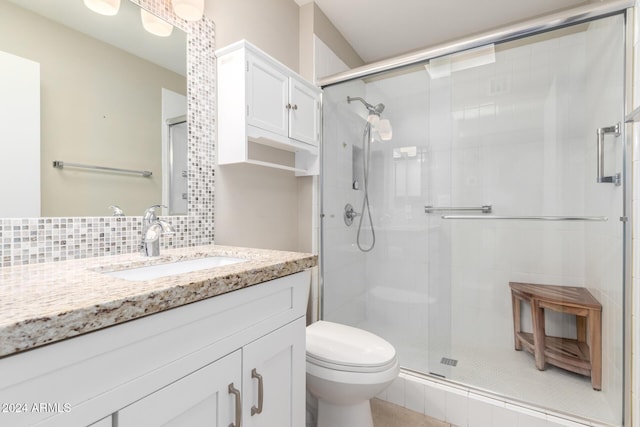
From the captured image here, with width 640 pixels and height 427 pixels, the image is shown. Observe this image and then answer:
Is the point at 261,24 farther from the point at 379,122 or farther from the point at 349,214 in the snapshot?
the point at 349,214

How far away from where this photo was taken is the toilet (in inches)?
48.1

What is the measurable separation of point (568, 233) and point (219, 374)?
2.23m

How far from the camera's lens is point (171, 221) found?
1.27 meters

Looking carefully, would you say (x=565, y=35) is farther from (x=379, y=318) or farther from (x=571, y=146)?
(x=379, y=318)

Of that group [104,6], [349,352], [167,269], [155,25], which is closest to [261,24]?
[155,25]

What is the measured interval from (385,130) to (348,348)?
5.40 ft

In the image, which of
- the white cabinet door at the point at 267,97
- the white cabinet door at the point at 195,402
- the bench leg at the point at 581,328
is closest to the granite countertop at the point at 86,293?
the white cabinet door at the point at 195,402

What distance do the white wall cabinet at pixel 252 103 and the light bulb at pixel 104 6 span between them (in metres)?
0.44

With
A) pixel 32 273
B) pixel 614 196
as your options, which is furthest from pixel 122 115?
pixel 614 196

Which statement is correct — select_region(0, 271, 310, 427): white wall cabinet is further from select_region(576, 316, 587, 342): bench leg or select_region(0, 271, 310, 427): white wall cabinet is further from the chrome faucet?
select_region(576, 316, 587, 342): bench leg

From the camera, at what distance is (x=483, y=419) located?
151cm

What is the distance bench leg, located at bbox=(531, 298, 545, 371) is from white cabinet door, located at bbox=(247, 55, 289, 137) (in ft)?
6.19

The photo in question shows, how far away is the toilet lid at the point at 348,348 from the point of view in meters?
1.25

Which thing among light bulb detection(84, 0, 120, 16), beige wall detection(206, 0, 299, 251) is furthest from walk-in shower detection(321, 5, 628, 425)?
light bulb detection(84, 0, 120, 16)
